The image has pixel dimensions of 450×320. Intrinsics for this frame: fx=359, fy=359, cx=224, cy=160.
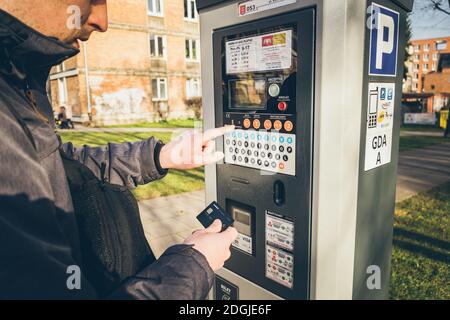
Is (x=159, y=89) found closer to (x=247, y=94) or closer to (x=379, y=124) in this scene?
(x=247, y=94)

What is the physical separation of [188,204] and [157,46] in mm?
16257

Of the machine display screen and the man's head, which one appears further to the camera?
the machine display screen

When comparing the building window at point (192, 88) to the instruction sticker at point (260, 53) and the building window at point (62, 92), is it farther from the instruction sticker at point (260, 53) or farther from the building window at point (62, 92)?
the instruction sticker at point (260, 53)

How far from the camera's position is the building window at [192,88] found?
21441 mm

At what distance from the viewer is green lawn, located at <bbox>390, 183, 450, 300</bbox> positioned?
3.02m

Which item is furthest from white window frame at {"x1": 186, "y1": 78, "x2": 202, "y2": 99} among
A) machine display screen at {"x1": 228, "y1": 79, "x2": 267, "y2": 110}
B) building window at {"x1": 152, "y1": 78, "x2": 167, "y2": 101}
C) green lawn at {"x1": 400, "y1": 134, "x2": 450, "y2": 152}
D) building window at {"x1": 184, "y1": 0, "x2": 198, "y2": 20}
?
machine display screen at {"x1": 228, "y1": 79, "x2": 267, "y2": 110}

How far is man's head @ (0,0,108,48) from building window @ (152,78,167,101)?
1927 centimetres

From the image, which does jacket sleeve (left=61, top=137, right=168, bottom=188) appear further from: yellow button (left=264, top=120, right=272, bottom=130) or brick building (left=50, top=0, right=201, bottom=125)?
brick building (left=50, top=0, right=201, bottom=125)

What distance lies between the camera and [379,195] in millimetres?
1729

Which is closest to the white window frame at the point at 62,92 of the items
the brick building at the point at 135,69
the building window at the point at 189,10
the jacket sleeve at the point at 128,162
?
the brick building at the point at 135,69

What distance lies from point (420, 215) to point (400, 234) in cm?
79
